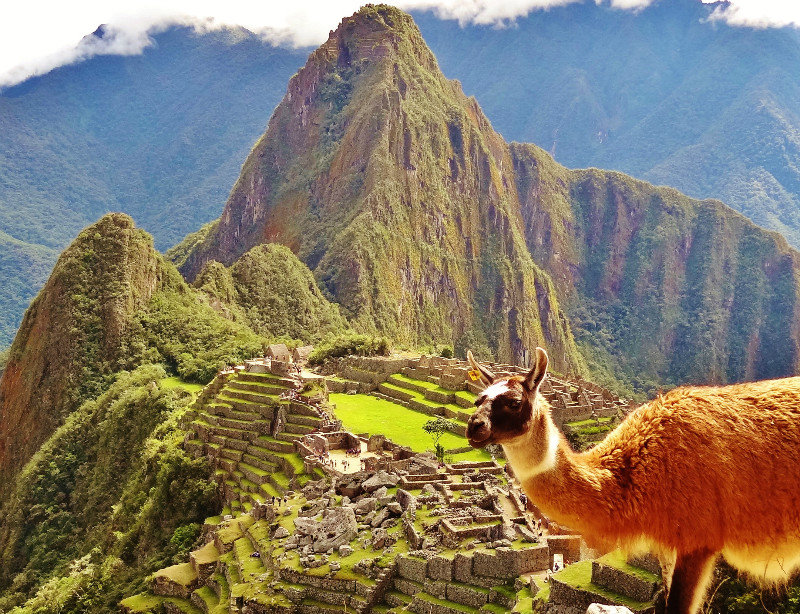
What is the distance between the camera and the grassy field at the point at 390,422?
32.3 metres

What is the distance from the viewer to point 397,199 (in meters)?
128

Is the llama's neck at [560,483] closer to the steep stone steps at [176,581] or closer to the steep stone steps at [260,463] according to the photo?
the steep stone steps at [176,581]

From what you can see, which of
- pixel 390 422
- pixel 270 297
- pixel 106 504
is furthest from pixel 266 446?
pixel 270 297

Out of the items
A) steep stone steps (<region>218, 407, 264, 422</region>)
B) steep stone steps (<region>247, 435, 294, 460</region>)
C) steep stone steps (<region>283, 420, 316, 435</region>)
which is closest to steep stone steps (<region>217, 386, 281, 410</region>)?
steep stone steps (<region>218, 407, 264, 422</region>)

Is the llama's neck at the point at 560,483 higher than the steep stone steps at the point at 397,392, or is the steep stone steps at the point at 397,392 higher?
the steep stone steps at the point at 397,392

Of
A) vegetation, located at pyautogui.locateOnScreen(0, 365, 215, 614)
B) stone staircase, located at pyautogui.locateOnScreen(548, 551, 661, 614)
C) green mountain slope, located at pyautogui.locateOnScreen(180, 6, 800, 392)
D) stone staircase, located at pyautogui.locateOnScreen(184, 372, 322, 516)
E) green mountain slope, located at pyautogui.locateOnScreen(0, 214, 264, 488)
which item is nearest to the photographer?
stone staircase, located at pyautogui.locateOnScreen(548, 551, 661, 614)

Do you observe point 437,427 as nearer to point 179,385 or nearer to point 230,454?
point 230,454

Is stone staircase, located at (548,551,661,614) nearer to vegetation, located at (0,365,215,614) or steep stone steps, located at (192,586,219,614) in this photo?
steep stone steps, located at (192,586,219,614)

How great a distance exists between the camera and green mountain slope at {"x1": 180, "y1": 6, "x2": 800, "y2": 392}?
413ft

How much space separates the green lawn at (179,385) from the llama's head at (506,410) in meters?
48.8

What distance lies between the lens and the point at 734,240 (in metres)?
187

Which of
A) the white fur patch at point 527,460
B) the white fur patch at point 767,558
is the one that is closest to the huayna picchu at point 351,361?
the white fur patch at point 767,558

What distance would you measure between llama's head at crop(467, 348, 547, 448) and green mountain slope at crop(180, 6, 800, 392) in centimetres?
9790

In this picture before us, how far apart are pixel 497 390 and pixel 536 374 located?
267 mm
